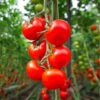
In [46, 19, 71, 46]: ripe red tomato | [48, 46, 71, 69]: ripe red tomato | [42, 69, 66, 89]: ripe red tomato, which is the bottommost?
[42, 69, 66, 89]: ripe red tomato

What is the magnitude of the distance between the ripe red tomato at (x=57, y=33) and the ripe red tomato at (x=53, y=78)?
69 mm

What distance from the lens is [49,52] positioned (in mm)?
786

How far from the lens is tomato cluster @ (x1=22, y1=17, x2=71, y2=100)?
781 millimetres

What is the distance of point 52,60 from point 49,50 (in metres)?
0.03

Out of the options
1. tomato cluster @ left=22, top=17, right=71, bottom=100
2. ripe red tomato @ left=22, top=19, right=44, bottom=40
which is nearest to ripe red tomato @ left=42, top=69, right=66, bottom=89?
tomato cluster @ left=22, top=17, right=71, bottom=100

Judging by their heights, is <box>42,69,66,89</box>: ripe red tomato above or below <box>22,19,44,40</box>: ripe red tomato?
below

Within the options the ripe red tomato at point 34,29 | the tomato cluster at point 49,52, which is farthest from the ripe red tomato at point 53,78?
the ripe red tomato at point 34,29

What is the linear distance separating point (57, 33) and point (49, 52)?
0.05 m

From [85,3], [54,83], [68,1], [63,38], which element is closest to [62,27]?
[63,38]

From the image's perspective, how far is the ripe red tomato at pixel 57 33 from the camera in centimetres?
78

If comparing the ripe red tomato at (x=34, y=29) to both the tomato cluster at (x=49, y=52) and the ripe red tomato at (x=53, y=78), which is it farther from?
the ripe red tomato at (x=53, y=78)

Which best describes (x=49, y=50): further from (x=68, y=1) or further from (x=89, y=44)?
(x=89, y=44)

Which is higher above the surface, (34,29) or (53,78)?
(34,29)

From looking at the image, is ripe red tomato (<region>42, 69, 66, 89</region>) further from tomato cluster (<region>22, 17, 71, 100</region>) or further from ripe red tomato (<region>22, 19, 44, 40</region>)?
ripe red tomato (<region>22, 19, 44, 40</region>)
